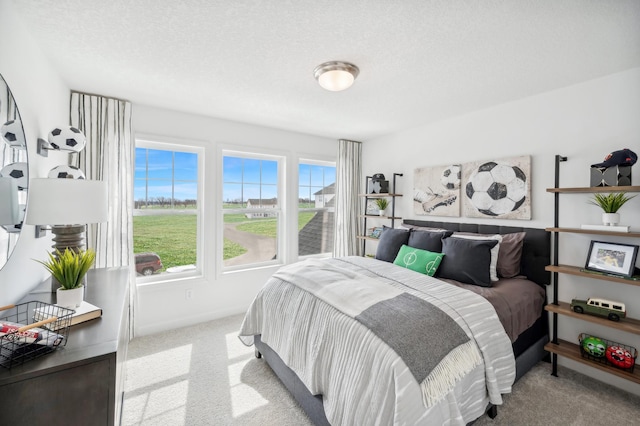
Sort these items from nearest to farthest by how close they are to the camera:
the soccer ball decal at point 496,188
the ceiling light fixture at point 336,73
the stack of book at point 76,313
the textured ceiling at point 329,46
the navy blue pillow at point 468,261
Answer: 1. the stack of book at point 76,313
2. the textured ceiling at point 329,46
3. the ceiling light fixture at point 336,73
4. the navy blue pillow at point 468,261
5. the soccer ball decal at point 496,188

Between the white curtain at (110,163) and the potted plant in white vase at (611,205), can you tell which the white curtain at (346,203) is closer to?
the white curtain at (110,163)

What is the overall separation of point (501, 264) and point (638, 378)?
1070mm

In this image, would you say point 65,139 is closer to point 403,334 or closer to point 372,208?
point 403,334

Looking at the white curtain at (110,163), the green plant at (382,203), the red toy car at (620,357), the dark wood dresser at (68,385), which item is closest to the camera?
the dark wood dresser at (68,385)

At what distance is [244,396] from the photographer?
6.72 feet

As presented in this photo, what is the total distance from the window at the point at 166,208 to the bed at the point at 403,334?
1.54 m

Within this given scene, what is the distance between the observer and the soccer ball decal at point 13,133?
1.31 m

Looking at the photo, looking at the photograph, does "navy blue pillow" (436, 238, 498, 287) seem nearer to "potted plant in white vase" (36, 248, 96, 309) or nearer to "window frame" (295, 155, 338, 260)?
"window frame" (295, 155, 338, 260)

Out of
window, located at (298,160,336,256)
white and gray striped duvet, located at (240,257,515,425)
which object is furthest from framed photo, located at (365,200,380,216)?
white and gray striped duvet, located at (240,257,515,425)

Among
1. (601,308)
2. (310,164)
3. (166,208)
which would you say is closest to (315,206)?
(310,164)

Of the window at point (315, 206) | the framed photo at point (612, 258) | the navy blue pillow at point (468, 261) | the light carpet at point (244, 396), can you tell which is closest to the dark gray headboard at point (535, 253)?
the framed photo at point (612, 258)

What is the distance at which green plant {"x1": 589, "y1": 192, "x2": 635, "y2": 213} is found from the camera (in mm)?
2070

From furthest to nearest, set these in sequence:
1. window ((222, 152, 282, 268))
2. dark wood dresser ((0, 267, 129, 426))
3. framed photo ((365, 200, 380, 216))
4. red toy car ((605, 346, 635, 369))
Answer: framed photo ((365, 200, 380, 216)) → window ((222, 152, 282, 268)) → red toy car ((605, 346, 635, 369)) → dark wood dresser ((0, 267, 129, 426))

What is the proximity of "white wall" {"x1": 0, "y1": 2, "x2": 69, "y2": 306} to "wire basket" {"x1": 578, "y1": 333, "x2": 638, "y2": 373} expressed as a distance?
3.85 meters
